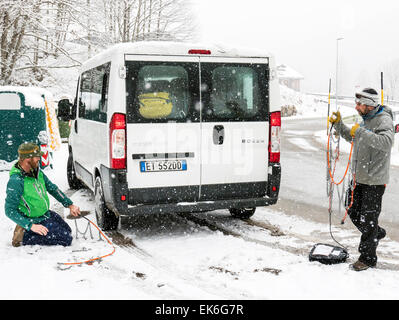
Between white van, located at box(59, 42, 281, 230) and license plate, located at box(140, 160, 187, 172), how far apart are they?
0.04ft

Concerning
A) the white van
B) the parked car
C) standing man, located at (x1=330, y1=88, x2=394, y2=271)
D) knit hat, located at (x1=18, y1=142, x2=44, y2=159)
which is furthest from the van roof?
the parked car

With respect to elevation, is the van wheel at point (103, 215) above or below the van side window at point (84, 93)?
below

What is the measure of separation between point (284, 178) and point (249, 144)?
543 cm

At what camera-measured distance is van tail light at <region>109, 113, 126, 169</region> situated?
548cm

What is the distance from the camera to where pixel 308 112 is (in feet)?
187

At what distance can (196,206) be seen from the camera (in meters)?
A: 5.86

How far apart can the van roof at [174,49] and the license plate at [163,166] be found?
4.22 ft

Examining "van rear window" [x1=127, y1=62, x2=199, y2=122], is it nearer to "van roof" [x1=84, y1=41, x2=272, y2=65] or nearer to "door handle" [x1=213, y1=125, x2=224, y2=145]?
"van roof" [x1=84, y1=41, x2=272, y2=65]

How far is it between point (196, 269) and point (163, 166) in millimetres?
1396

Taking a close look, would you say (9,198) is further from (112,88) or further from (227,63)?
(227,63)

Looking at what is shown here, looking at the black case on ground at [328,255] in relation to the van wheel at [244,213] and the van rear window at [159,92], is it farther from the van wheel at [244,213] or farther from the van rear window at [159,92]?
the van rear window at [159,92]

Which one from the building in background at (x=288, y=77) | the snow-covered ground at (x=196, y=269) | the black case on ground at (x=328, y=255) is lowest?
the snow-covered ground at (x=196, y=269)

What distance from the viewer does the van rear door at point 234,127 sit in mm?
5848

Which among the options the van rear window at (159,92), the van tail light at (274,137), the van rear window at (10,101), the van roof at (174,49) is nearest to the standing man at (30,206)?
the van rear window at (159,92)
